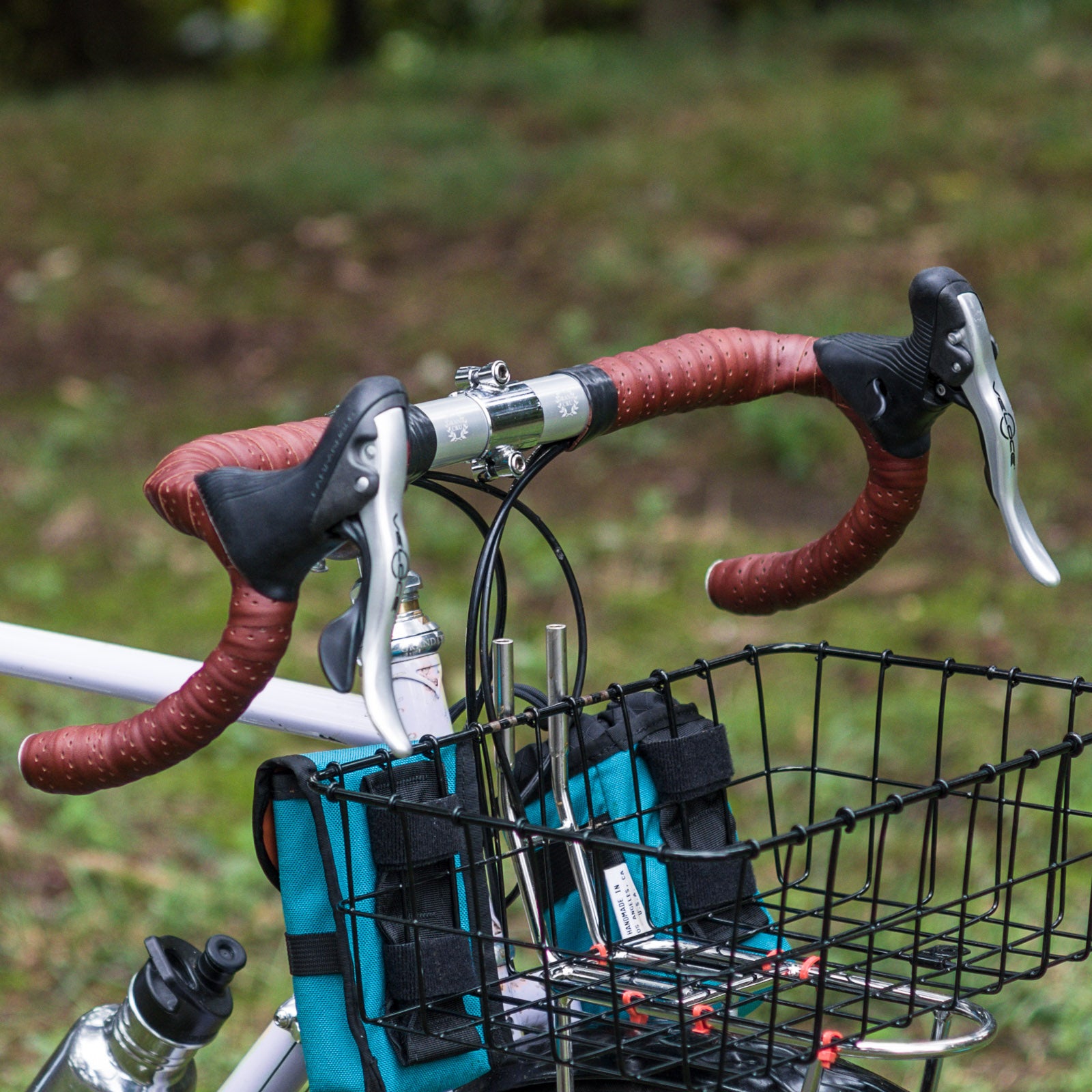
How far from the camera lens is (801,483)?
3875 mm

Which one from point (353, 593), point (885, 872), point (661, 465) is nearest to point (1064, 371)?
point (661, 465)

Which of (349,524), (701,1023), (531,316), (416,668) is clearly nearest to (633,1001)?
(701,1023)

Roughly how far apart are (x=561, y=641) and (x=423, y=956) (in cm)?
24

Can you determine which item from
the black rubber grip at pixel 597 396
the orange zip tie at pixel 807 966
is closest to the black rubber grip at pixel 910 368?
the black rubber grip at pixel 597 396

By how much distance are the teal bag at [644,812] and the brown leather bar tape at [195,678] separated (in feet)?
0.95

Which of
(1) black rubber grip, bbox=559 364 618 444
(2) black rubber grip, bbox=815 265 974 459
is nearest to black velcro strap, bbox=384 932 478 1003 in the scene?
(1) black rubber grip, bbox=559 364 618 444

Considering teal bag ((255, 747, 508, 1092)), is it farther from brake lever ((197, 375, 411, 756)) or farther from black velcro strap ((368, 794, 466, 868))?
brake lever ((197, 375, 411, 756))

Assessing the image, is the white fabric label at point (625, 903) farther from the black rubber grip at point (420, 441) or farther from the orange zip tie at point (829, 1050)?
the black rubber grip at point (420, 441)

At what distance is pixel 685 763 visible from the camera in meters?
1.04

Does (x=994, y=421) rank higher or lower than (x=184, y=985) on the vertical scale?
higher

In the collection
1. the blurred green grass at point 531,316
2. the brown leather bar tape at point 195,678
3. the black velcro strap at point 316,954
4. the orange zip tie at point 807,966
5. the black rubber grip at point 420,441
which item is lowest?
the orange zip tie at point 807,966

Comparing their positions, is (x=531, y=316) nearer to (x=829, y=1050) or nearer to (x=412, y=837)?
(x=412, y=837)

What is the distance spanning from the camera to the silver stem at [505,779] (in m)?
0.95

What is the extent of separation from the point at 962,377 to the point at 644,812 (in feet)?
1.26
